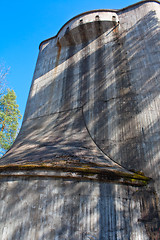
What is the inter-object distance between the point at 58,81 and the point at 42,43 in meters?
4.46

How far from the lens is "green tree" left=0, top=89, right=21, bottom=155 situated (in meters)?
17.8

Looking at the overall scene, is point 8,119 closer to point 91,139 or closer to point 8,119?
point 8,119

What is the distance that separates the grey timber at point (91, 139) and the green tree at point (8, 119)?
314 inches

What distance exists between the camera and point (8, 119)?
1841 cm

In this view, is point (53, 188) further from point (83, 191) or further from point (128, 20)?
point (128, 20)

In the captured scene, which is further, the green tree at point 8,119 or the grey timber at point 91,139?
the green tree at point 8,119

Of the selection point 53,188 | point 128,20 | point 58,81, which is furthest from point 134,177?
point 128,20

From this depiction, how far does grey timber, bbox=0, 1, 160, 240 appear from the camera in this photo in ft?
17.5

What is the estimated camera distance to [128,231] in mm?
5289

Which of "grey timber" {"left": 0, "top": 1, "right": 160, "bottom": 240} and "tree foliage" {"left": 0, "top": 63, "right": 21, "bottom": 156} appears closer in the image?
"grey timber" {"left": 0, "top": 1, "right": 160, "bottom": 240}

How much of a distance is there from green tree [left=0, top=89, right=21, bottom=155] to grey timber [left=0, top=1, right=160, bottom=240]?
7.97 meters

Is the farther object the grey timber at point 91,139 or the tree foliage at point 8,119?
the tree foliage at point 8,119

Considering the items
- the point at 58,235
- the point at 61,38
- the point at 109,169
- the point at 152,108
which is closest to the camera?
the point at 58,235

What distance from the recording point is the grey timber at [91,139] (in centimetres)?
533
